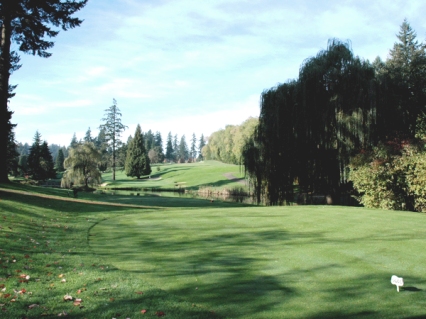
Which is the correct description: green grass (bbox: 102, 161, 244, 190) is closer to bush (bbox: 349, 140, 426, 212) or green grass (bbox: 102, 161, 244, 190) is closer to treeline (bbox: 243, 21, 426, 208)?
treeline (bbox: 243, 21, 426, 208)

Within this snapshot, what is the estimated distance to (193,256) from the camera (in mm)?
6875

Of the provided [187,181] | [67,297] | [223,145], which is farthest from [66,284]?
[223,145]

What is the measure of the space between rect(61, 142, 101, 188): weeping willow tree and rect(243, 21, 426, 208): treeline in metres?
26.2

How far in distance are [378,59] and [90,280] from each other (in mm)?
56894

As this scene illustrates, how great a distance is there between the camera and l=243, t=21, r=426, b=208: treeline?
2070 centimetres

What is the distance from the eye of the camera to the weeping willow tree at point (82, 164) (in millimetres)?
43031

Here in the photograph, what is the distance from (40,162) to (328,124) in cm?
5313

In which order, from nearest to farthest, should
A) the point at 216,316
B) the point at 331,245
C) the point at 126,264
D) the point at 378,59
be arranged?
the point at 216,316
the point at 126,264
the point at 331,245
the point at 378,59

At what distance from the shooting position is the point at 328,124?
2191 cm

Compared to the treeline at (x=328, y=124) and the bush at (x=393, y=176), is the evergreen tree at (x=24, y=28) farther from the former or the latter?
the bush at (x=393, y=176)

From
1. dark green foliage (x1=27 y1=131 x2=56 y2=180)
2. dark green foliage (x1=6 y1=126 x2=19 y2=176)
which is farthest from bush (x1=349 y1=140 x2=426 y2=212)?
dark green foliage (x1=27 y1=131 x2=56 y2=180)

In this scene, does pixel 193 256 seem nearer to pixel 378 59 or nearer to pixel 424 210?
pixel 424 210

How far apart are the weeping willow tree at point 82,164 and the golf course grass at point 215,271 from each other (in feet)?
113

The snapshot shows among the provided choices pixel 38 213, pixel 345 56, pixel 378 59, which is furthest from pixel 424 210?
pixel 378 59
